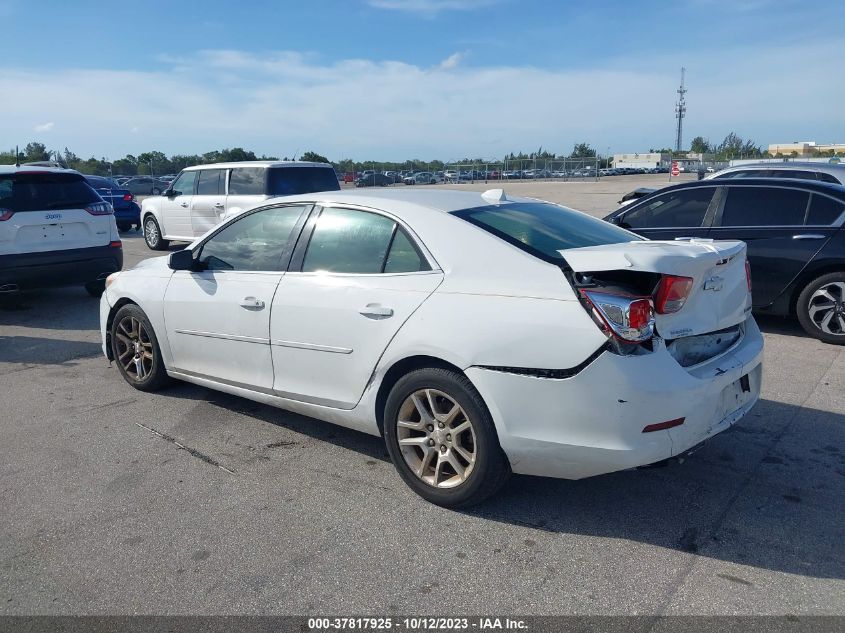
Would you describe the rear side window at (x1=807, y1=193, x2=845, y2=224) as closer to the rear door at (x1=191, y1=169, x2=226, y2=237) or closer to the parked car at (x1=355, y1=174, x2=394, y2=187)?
the rear door at (x1=191, y1=169, x2=226, y2=237)

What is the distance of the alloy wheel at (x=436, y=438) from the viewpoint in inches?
138

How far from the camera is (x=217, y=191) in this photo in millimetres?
13156

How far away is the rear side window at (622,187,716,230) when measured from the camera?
25.1ft

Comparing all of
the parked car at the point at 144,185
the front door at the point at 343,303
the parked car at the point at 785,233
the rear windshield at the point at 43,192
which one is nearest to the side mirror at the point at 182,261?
the front door at the point at 343,303

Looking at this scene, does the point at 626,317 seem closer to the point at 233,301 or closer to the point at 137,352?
the point at 233,301

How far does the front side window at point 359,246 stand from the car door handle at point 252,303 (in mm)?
370

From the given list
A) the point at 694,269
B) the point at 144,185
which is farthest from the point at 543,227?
the point at 144,185

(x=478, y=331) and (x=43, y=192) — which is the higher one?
(x=43, y=192)

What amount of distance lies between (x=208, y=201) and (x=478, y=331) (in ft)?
36.6

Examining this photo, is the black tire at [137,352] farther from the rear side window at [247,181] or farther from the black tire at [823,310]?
the rear side window at [247,181]

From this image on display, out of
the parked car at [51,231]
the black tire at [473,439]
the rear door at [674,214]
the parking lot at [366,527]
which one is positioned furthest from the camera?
the parked car at [51,231]

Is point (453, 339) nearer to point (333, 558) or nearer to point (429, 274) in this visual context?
point (429, 274)

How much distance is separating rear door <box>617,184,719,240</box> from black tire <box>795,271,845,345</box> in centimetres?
121

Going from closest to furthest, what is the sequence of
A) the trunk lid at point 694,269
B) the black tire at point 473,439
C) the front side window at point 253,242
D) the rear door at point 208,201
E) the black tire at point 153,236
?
1. the trunk lid at point 694,269
2. the black tire at point 473,439
3. the front side window at point 253,242
4. the rear door at point 208,201
5. the black tire at point 153,236
